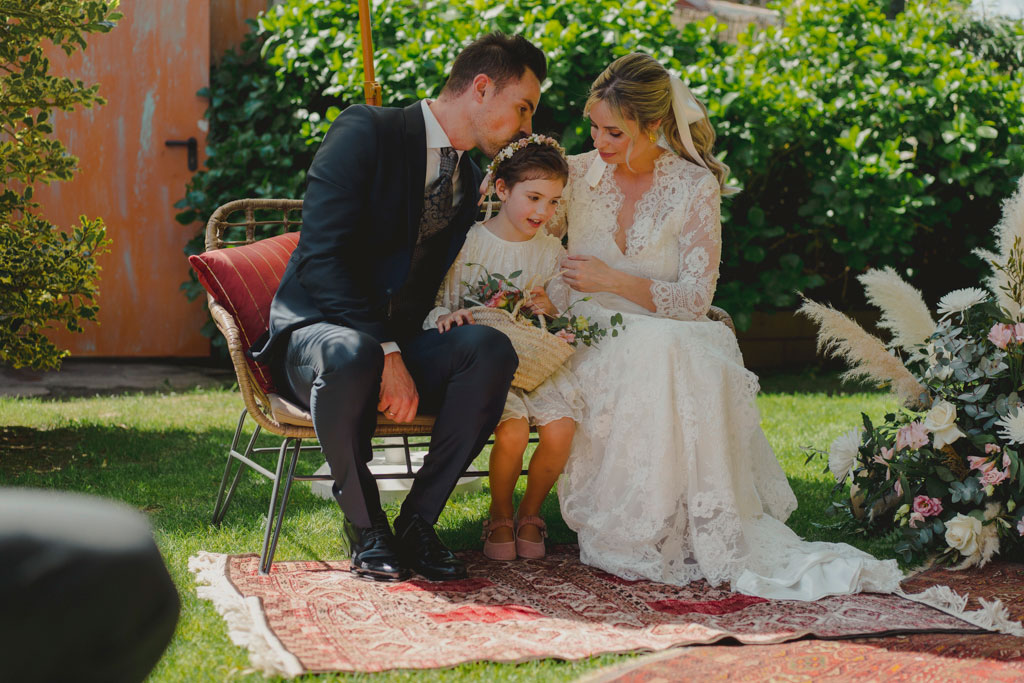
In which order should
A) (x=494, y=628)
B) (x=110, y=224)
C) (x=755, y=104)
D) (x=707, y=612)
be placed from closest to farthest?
(x=494, y=628)
(x=707, y=612)
(x=755, y=104)
(x=110, y=224)

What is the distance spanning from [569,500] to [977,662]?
1.16m

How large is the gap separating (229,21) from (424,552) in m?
4.73

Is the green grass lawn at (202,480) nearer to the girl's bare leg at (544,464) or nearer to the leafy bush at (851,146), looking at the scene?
the girl's bare leg at (544,464)

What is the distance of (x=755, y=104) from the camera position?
221 inches

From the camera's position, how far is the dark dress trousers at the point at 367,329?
2580mm

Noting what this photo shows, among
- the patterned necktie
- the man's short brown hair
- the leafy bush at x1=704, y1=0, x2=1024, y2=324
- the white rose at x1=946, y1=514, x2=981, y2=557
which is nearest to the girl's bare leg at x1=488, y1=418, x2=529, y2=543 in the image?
the patterned necktie

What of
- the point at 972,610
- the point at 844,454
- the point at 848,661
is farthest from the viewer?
the point at 844,454

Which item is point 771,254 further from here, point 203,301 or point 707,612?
point 707,612

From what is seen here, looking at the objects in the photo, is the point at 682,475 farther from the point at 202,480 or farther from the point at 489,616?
the point at 202,480

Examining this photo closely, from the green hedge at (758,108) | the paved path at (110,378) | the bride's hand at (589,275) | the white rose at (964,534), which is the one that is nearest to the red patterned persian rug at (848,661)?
the white rose at (964,534)

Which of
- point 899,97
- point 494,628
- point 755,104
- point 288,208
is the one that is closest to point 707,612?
point 494,628

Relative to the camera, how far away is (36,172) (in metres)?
4.07

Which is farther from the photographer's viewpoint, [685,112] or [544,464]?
[685,112]

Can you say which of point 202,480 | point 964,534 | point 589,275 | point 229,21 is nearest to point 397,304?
point 589,275
